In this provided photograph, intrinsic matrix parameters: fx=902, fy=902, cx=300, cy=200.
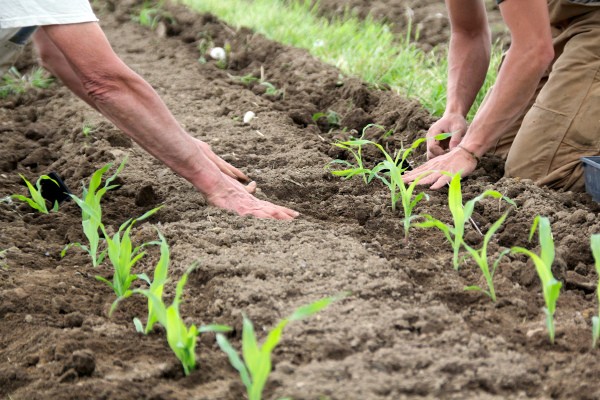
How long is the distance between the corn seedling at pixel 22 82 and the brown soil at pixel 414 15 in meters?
2.25

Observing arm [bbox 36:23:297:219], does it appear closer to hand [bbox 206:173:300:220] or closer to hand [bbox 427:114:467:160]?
hand [bbox 206:173:300:220]

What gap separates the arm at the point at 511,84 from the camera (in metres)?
3.15

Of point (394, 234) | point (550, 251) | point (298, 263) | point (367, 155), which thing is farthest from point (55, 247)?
Result: point (550, 251)

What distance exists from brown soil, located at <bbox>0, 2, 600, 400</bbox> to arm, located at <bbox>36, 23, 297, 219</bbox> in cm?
10

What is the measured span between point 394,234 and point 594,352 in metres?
0.95

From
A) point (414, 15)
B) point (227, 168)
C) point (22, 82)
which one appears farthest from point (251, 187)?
point (414, 15)

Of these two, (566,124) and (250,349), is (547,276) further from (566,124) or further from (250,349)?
(566,124)

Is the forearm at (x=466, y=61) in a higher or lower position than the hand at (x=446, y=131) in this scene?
higher

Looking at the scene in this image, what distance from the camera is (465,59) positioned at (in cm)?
395

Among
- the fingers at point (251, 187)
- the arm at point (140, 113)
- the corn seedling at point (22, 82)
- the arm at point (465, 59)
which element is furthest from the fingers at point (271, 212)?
the corn seedling at point (22, 82)

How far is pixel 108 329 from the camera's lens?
251 centimetres

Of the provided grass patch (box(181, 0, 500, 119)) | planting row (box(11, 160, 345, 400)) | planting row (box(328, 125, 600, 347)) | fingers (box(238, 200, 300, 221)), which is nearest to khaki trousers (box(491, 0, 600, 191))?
planting row (box(328, 125, 600, 347))

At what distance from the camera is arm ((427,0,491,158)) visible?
151 inches

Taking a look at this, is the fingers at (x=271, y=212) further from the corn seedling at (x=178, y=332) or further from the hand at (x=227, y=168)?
the corn seedling at (x=178, y=332)
